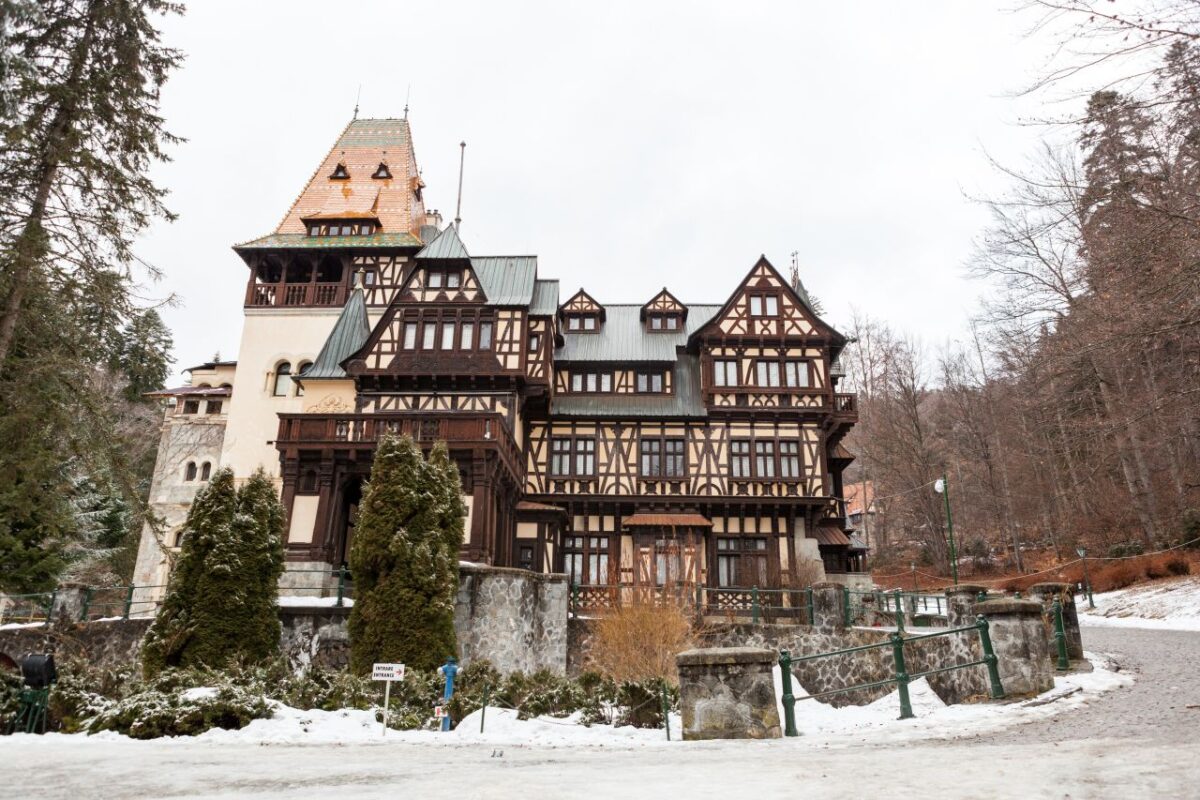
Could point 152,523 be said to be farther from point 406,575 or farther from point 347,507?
point 347,507

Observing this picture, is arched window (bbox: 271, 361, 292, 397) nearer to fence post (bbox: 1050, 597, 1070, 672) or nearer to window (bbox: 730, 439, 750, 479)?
window (bbox: 730, 439, 750, 479)

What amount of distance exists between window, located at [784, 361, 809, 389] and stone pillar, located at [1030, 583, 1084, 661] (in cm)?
1459

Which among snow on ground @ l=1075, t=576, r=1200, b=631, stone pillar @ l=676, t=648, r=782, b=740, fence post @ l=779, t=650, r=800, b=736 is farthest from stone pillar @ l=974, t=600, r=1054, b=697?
snow on ground @ l=1075, t=576, r=1200, b=631

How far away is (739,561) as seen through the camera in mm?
27812

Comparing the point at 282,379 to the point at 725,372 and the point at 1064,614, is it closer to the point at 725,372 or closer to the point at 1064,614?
the point at 725,372

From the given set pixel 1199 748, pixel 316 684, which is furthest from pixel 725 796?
pixel 316 684

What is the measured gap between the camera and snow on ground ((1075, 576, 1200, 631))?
1888 cm

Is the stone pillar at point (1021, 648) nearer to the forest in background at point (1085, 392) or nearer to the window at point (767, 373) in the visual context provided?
the forest in background at point (1085, 392)

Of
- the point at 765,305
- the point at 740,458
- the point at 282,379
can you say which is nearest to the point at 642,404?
the point at 740,458

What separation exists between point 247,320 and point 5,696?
22325 millimetres

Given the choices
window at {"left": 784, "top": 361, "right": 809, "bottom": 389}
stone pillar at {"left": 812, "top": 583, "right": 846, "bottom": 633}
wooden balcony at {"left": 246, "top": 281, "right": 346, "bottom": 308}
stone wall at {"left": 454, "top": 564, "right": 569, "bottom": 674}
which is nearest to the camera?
stone wall at {"left": 454, "top": 564, "right": 569, "bottom": 674}

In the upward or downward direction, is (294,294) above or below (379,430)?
above

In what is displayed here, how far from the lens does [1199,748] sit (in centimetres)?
576

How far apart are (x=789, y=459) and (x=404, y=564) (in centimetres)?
1691
